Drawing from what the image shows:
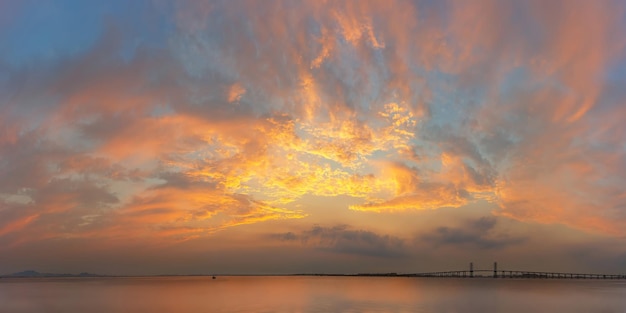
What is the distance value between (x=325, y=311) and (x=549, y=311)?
1223 inches

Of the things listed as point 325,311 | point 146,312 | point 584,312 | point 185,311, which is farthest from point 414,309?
point 146,312

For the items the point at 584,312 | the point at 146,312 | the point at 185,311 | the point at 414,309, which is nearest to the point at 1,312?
the point at 146,312

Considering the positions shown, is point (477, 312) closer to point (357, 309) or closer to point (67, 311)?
point (357, 309)

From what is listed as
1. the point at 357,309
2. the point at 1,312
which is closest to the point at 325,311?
the point at 357,309

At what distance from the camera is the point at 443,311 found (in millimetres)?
60062

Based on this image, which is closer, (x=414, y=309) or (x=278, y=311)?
(x=278, y=311)

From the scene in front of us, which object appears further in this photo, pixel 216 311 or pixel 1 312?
pixel 1 312

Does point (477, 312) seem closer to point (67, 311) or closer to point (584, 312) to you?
point (584, 312)

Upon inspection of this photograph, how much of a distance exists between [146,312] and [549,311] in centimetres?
5385

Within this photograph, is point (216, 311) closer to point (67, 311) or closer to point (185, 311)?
point (185, 311)

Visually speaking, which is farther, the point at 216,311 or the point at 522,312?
the point at 522,312

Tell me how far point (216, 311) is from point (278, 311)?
25.4 ft

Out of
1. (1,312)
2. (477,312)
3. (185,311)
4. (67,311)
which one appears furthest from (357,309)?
(1,312)

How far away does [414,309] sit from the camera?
204ft
